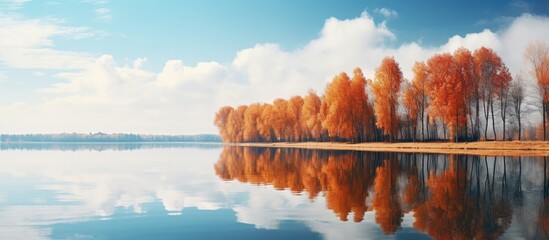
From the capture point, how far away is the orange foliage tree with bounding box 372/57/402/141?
261ft

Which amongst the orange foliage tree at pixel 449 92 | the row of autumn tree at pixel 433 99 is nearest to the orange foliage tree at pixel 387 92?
the row of autumn tree at pixel 433 99

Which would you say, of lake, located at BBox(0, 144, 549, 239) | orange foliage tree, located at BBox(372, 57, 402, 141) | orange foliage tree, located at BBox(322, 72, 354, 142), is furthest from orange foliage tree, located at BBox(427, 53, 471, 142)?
lake, located at BBox(0, 144, 549, 239)

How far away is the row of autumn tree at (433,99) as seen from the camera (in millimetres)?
68438

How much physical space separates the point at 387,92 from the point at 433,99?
854cm

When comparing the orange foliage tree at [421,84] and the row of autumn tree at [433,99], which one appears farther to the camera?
the orange foliage tree at [421,84]

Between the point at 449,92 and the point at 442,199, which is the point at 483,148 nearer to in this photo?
the point at 449,92

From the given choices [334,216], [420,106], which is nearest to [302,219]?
[334,216]

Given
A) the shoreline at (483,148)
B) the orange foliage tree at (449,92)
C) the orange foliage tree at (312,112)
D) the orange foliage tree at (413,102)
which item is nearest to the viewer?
the shoreline at (483,148)

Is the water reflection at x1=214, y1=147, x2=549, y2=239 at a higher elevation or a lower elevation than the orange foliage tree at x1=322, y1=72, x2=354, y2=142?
lower

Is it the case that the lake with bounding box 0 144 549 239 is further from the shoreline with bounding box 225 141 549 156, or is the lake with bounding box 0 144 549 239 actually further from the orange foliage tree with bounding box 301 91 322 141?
the orange foliage tree with bounding box 301 91 322 141

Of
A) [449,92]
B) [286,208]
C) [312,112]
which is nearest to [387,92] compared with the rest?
[449,92]

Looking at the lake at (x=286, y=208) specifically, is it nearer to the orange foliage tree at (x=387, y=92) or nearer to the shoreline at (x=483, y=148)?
the shoreline at (x=483, y=148)

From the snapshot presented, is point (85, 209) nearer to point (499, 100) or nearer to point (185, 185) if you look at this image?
point (185, 185)

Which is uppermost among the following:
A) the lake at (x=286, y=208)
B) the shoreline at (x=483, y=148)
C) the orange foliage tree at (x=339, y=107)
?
the orange foliage tree at (x=339, y=107)
